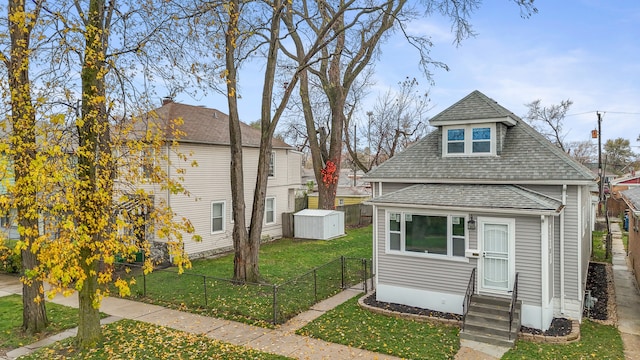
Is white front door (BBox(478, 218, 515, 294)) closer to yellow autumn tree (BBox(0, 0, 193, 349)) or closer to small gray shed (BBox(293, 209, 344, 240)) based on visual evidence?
yellow autumn tree (BBox(0, 0, 193, 349))

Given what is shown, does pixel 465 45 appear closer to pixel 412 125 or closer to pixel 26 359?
pixel 26 359

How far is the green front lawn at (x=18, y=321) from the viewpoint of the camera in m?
9.50

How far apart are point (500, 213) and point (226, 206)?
13947 mm

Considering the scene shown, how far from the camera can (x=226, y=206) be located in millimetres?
20484

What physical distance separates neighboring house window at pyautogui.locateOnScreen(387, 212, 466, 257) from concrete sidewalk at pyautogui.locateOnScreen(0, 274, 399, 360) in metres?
2.66

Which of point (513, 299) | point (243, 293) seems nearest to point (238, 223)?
point (243, 293)

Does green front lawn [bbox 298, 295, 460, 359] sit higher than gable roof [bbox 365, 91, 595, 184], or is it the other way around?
gable roof [bbox 365, 91, 595, 184]

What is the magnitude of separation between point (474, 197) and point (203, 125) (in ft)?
47.8

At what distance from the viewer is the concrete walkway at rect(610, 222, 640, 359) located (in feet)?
29.8

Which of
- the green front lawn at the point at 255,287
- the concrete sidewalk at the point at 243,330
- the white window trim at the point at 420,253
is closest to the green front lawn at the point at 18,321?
the concrete sidewalk at the point at 243,330

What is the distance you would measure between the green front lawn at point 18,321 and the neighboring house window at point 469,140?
11.8 meters

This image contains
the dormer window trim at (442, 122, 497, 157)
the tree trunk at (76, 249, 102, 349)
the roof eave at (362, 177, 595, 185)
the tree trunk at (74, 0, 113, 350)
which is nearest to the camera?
the tree trunk at (74, 0, 113, 350)

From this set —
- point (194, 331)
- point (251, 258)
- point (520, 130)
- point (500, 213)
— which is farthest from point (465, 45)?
point (194, 331)

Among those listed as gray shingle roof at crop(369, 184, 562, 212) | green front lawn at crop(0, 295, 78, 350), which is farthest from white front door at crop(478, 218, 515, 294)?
green front lawn at crop(0, 295, 78, 350)
